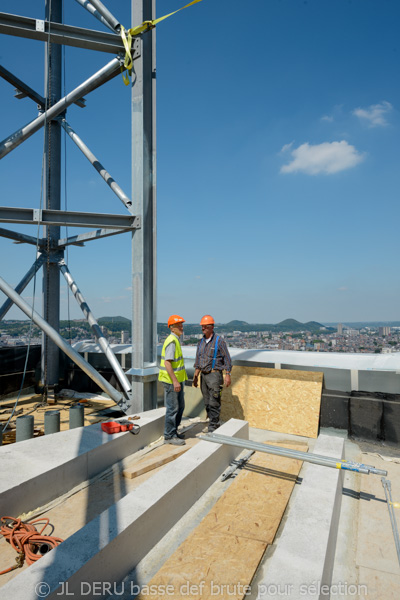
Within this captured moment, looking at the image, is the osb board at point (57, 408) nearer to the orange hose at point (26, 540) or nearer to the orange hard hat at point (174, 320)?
the orange hard hat at point (174, 320)

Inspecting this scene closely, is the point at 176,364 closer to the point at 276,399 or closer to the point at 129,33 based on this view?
the point at 276,399

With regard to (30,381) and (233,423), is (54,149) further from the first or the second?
(233,423)

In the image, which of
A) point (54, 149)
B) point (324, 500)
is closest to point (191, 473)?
point (324, 500)

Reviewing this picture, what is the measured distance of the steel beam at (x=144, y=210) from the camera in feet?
22.8

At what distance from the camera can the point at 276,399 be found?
731cm

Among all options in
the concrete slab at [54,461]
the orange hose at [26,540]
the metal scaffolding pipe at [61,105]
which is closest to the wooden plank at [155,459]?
the concrete slab at [54,461]

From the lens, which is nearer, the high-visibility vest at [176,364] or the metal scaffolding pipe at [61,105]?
the high-visibility vest at [176,364]

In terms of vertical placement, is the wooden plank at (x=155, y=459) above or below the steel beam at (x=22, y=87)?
below

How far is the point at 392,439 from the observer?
6.23 metres

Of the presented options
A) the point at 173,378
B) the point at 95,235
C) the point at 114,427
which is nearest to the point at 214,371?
the point at 173,378

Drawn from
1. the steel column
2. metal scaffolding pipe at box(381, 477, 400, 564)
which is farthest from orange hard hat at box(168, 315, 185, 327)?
the steel column

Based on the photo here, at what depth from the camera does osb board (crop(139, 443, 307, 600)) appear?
2.79m

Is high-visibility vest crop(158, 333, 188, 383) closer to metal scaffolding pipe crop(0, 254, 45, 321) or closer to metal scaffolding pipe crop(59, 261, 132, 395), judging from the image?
metal scaffolding pipe crop(59, 261, 132, 395)

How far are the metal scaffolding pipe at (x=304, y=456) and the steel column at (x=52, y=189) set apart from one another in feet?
20.7
